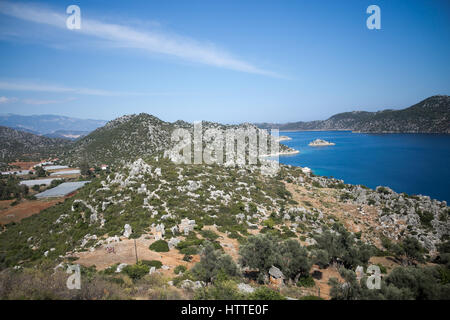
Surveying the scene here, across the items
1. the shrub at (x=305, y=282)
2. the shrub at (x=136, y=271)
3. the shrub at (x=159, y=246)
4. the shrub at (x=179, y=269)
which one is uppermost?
the shrub at (x=136, y=271)

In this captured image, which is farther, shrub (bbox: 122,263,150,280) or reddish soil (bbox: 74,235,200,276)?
reddish soil (bbox: 74,235,200,276)

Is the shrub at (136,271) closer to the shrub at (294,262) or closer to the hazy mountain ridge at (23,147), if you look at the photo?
the shrub at (294,262)

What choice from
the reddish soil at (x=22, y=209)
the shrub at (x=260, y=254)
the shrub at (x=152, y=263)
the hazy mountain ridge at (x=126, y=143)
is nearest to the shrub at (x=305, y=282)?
the shrub at (x=260, y=254)

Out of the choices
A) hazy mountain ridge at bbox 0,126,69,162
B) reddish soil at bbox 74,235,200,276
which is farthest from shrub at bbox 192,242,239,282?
hazy mountain ridge at bbox 0,126,69,162

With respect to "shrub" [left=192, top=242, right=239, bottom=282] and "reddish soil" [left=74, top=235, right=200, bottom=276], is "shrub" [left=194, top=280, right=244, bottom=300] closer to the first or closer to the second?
"shrub" [left=192, top=242, right=239, bottom=282]

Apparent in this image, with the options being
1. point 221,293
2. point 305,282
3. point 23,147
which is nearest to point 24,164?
point 23,147

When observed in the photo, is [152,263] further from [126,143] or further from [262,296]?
[126,143]

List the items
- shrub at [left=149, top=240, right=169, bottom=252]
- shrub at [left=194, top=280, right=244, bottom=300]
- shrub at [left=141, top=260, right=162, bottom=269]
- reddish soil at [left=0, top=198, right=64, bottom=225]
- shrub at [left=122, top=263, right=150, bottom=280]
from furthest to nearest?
reddish soil at [left=0, top=198, right=64, bottom=225]
shrub at [left=149, top=240, right=169, bottom=252]
shrub at [left=141, top=260, right=162, bottom=269]
shrub at [left=122, top=263, right=150, bottom=280]
shrub at [left=194, top=280, right=244, bottom=300]
